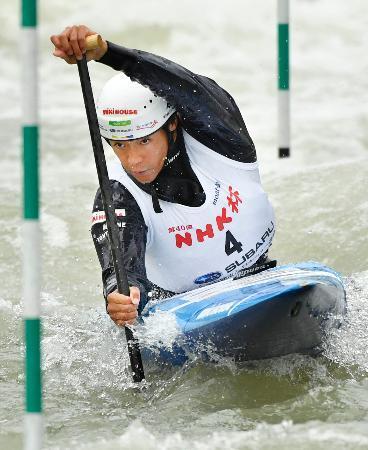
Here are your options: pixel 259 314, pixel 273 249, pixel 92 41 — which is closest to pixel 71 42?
pixel 92 41

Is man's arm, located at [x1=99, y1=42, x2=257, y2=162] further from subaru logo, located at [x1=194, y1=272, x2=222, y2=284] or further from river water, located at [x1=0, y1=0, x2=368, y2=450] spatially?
river water, located at [x1=0, y1=0, x2=368, y2=450]

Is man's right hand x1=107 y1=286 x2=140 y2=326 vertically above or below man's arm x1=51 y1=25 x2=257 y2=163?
below

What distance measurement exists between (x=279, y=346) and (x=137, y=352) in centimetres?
56

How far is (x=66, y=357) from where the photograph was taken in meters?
5.07

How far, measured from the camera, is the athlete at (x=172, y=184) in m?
4.50

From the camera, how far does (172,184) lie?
473 cm

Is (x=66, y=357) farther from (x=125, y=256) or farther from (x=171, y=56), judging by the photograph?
(x=171, y=56)

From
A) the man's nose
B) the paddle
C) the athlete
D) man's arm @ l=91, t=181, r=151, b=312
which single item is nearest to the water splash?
the athlete

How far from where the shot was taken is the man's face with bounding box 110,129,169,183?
180 inches

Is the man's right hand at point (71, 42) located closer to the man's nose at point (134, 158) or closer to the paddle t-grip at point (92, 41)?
the paddle t-grip at point (92, 41)

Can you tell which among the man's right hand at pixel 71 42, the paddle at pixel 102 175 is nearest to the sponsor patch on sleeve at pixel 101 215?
the paddle at pixel 102 175

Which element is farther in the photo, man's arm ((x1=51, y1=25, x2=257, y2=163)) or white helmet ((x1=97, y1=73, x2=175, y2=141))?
white helmet ((x1=97, y1=73, x2=175, y2=141))

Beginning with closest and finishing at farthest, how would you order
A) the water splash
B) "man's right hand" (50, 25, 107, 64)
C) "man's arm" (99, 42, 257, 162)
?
1. "man's right hand" (50, 25, 107, 64)
2. "man's arm" (99, 42, 257, 162)
3. the water splash

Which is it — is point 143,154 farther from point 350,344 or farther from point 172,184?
point 350,344
